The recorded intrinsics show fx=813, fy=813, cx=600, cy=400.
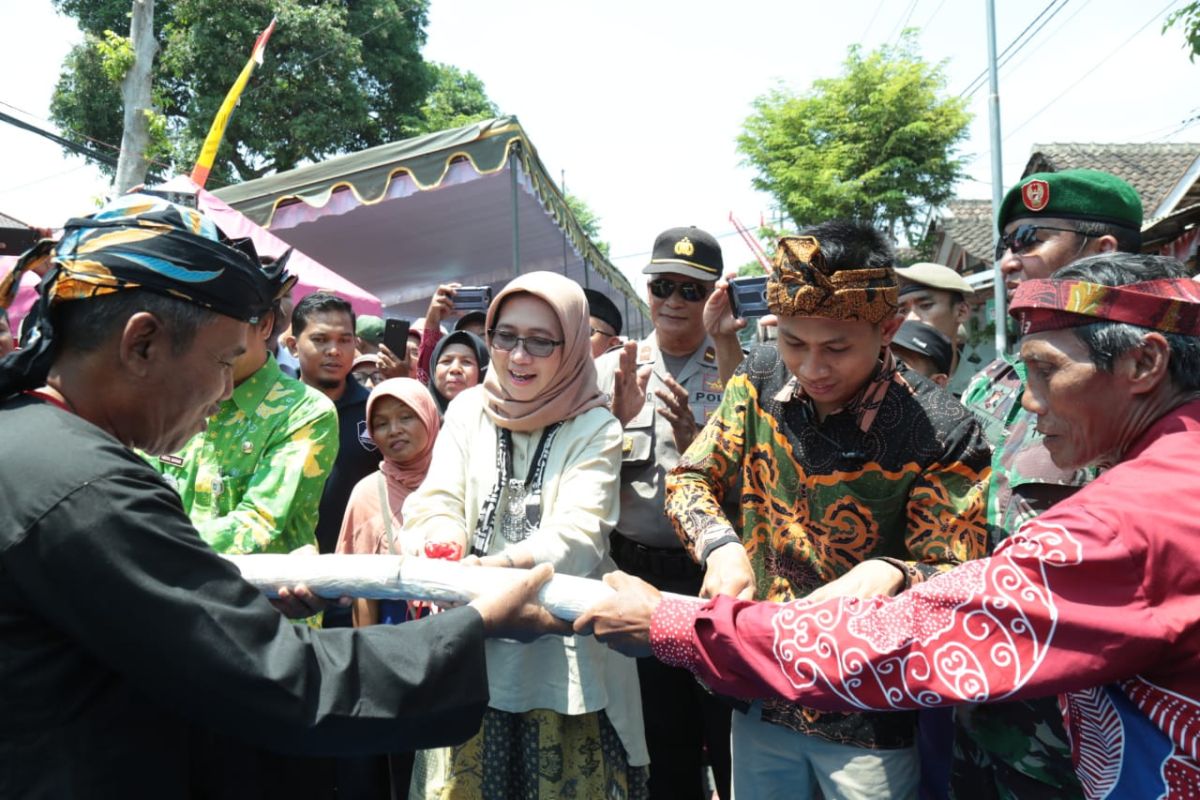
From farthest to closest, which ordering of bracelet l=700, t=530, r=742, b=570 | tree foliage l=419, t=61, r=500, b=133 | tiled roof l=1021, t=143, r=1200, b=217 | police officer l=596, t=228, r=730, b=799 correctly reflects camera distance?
tree foliage l=419, t=61, r=500, b=133
tiled roof l=1021, t=143, r=1200, b=217
police officer l=596, t=228, r=730, b=799
bracelet l=700, t=530, r=742, b=570

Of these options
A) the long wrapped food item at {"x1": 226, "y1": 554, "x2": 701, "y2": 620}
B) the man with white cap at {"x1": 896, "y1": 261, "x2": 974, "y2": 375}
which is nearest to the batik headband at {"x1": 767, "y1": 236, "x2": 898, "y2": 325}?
the long wrapped food item at {"x1": 226, "y1": 554, "x2": 701, "y2": 620}

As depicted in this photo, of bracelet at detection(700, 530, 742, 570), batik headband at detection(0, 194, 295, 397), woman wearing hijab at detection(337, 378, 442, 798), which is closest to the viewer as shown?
batik headband at detection(0, 194, 295, 397)

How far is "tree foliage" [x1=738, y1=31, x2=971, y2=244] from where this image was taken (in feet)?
82.9

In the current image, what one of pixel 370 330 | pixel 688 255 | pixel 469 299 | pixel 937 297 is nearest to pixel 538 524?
pixel 688 255

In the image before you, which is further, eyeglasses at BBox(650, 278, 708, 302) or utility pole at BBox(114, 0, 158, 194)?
utility pole at BBox(114, 0, 158, 194)

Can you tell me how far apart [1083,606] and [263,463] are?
2.43m

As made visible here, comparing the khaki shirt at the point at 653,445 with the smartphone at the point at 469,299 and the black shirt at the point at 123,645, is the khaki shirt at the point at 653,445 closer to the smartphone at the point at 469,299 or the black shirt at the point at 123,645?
the smartphone at the point at 469,299

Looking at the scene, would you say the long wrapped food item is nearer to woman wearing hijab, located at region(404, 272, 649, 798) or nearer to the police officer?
woman wearing hijab, located at region(404, 272, 649, 798)

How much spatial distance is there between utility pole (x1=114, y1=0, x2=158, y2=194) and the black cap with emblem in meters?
11.1

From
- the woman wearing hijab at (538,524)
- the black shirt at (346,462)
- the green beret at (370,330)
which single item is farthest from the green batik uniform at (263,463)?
the green beret at (370,330)

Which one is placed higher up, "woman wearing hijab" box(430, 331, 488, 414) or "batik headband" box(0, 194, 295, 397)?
"batik headband" box(0, 194, 295, 397)

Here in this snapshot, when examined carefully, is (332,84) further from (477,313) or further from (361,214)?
(477,313)

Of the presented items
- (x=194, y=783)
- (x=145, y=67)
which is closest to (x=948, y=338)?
(x=194, y=783)

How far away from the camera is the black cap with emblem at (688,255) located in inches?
140
